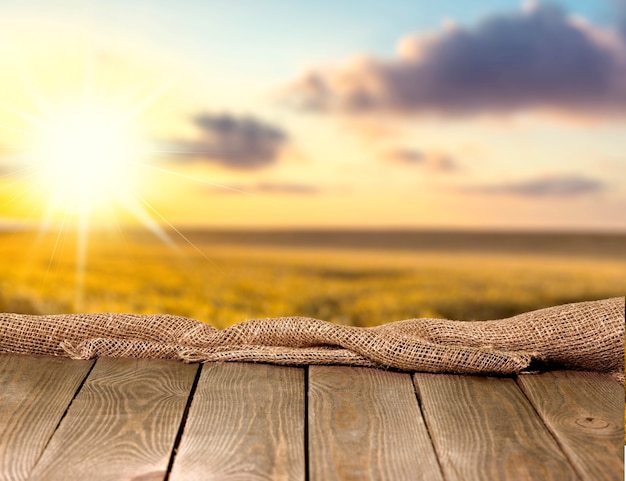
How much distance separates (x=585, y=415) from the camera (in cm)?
139

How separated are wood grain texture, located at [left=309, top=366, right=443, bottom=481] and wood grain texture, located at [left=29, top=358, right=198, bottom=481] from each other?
252 millimetres

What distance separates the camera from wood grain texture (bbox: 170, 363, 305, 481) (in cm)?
112

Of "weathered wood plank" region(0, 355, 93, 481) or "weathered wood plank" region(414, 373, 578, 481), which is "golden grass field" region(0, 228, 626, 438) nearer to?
"weathered wood plank" region(0, 355, 93, 481)

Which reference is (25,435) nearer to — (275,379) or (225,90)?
(275,379)

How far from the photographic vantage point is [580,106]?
2596 mm

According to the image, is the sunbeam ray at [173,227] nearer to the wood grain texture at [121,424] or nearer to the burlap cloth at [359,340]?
the burlap cloth at [359,340]

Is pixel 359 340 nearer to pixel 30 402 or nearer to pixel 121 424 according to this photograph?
pixel 121 424

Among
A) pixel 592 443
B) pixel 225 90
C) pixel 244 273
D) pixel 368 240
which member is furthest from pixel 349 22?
pixel 592 443

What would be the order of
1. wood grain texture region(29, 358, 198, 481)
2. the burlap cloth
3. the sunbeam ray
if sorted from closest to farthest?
wood grain texture region(29, 358, 198, 481)
the burlap cloth
the sunbeam ray

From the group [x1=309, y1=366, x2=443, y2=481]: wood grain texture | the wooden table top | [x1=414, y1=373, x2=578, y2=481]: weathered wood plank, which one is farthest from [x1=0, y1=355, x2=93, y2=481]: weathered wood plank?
[x1=414, y1=373, x2=578, y2=481]: weathered wood plank

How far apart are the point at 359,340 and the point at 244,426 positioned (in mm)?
393

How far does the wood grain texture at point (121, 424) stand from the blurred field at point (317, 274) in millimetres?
1157

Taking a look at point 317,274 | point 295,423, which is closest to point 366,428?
point 295,423

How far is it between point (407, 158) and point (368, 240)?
0.33m
